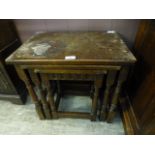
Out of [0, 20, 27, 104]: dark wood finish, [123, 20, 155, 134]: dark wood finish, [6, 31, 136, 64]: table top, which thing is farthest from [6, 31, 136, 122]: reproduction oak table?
[0, 20, 27, 104]: dark wood finish

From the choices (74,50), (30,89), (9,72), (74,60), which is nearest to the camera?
(74,60)

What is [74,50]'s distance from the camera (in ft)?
2.69

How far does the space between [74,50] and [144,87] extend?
2.07 feet

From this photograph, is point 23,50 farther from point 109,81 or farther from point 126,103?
point 126,103

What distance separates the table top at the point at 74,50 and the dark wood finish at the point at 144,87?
0.22 meters

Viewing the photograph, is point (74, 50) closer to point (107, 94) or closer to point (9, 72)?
point (107, 94)

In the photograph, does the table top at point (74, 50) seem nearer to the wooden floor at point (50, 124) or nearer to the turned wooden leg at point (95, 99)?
the turned wooden leg at point (95, 99)

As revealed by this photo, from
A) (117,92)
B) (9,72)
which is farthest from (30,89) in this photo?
(117,92)

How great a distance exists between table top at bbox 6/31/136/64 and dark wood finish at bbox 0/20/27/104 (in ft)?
1.08

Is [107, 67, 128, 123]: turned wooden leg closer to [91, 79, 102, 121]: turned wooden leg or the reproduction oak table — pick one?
the reproduction oak table

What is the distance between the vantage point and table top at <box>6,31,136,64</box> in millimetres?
714

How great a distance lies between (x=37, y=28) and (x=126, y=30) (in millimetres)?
910

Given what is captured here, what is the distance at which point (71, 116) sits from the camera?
3.88 ft
